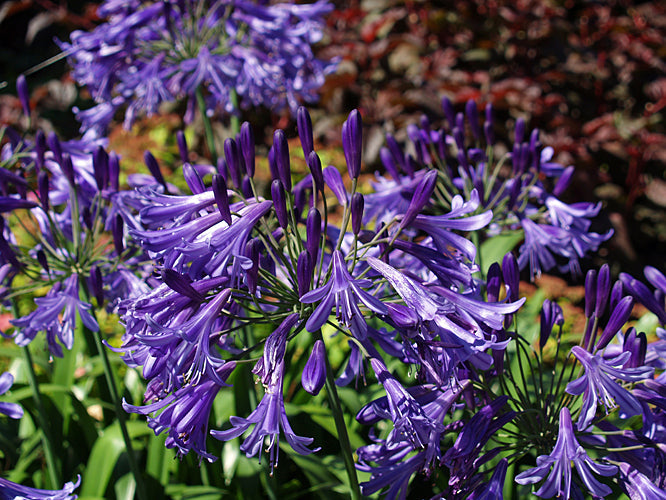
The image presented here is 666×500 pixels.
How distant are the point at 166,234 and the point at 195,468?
67.9 inches

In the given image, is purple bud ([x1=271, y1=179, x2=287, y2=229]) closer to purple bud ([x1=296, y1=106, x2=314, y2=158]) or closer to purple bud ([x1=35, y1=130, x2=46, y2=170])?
purple bud ([x1=296, y1=106, x2=314, y2=158])

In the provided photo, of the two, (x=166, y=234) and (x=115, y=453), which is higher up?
(x=166, y=234)

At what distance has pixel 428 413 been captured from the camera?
1.52 metres

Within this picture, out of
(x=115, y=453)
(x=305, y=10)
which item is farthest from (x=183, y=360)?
(x=305, y=10)

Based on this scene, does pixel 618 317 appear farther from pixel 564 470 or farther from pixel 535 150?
pixel 535 150

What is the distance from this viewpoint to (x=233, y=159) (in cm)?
158

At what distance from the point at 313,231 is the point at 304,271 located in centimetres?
10

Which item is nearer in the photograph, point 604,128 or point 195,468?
point 195,468

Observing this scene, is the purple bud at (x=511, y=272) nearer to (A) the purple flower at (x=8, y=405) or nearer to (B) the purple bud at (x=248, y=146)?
(B) the purple bud at (x=248, y=146)

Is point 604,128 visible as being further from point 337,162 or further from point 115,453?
point 115,453

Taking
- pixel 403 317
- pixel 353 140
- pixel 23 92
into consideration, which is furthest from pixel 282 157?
pixel 23 92

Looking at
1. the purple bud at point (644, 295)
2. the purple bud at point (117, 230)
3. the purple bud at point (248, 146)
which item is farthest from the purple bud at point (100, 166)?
the purple bud at point (644, 295)

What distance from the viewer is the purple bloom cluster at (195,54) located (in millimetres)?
3043

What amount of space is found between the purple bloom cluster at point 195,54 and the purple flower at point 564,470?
236 cm
